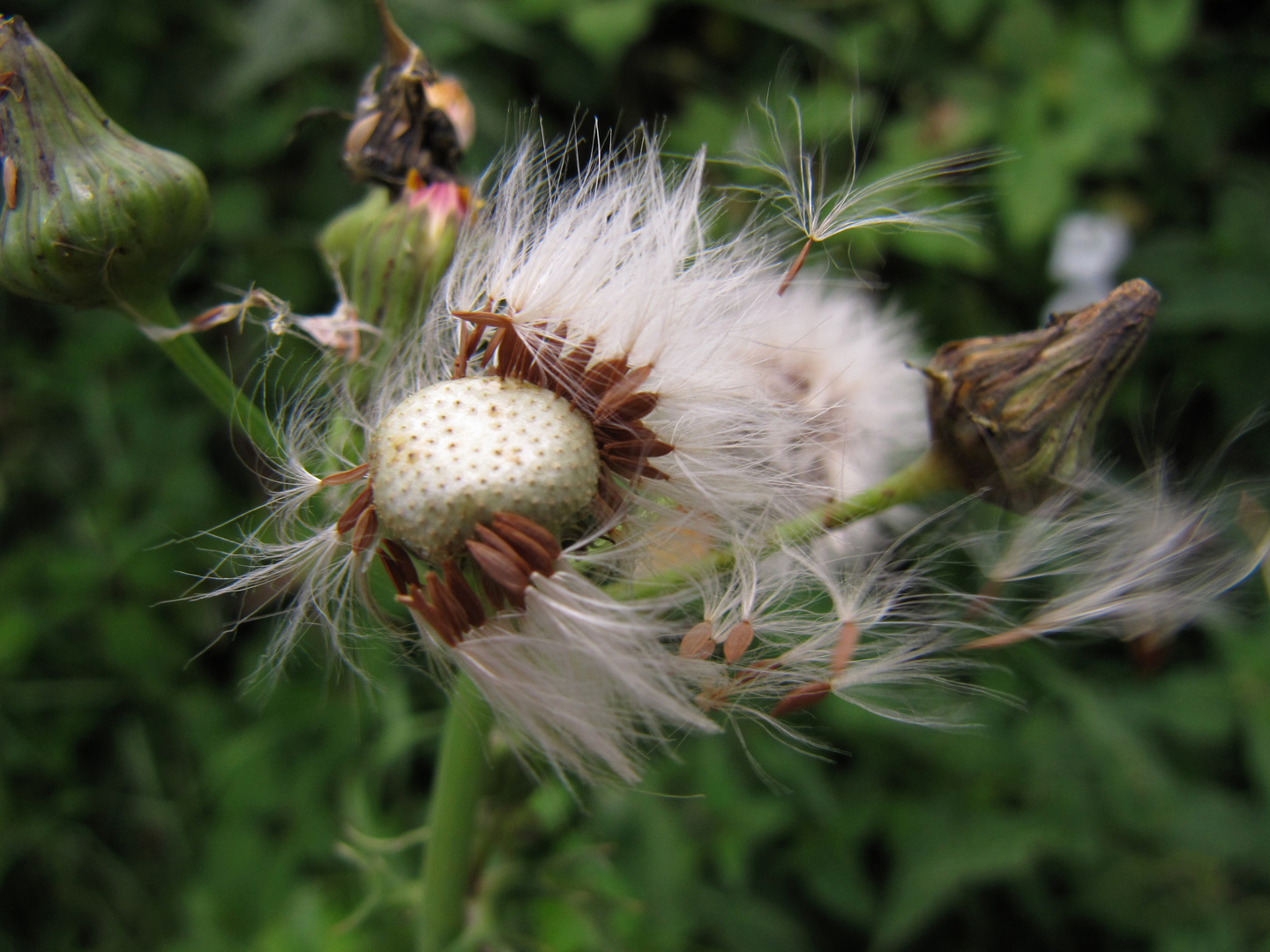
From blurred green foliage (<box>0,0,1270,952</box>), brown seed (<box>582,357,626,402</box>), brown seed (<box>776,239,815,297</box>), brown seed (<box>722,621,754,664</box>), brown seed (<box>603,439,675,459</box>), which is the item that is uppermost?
brown seed (<box>776,239,815,297</box>)

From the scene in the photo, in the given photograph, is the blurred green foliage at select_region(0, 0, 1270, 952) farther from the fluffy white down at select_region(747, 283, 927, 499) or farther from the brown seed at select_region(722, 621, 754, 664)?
the brown seed at select_region(722, 621, 754, 664)

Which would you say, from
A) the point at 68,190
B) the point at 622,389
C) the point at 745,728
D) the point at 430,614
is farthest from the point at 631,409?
the point at 745,728

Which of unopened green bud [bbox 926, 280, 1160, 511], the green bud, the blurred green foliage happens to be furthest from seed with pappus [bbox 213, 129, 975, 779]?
the blurred green foliage

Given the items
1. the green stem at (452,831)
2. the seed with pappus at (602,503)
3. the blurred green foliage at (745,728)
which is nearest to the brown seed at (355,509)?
the seed with pappus at (602,503)

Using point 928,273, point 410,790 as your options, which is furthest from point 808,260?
point 410,790

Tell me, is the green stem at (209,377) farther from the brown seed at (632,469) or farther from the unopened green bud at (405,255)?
the brown seed at (632,469)

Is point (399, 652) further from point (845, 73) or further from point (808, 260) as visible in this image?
point (845, 73)
